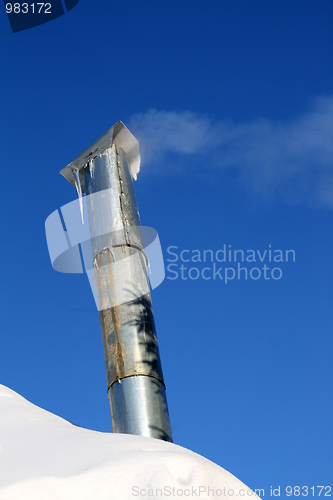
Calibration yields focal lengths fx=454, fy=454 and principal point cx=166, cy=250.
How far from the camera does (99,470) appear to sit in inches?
78.2

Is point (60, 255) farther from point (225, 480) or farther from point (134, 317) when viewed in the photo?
point (225, 480)

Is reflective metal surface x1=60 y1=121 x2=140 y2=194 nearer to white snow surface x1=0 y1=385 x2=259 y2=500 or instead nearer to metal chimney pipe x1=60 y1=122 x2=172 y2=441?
metal chimney pipe x1=60 y1=122 x2=172 y2=441

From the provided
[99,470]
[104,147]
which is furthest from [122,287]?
[99,470]

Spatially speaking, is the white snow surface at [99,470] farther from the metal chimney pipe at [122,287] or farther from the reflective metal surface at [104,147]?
the reflective metal surface at [104,147]

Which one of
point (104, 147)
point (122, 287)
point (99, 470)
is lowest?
point (99, 470)

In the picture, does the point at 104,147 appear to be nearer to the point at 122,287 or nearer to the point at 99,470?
the point at 122,287

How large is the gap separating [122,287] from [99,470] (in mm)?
3307

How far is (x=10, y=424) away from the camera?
2762mm

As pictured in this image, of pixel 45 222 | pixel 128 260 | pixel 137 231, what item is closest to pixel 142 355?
pixel 128 260

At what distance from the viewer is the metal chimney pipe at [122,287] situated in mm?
4629

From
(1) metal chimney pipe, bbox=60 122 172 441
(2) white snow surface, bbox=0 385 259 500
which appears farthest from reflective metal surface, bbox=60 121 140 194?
(2) white snow surface, bbox=0 385 259 500

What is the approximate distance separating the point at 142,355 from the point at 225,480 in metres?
2.74

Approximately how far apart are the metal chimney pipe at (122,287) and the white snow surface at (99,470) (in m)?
2.08

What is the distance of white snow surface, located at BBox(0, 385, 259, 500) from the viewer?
1.87 metres
